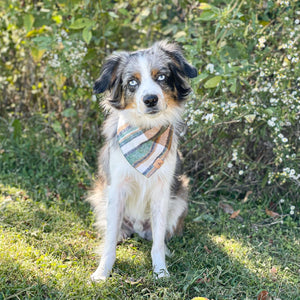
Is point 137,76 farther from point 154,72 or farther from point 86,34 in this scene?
point 86,34

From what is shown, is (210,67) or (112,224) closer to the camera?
(112,224)

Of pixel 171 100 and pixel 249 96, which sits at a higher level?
pixel 171 100

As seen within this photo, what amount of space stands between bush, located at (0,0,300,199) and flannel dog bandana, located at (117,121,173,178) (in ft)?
2.03

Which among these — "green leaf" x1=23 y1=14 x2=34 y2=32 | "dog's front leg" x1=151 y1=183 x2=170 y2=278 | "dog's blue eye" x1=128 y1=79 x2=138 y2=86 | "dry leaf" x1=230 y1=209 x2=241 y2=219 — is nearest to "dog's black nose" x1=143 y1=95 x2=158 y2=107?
"dog's blue eye" x1=128 y1=79 x2=138 y2=86

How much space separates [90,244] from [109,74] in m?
1.38

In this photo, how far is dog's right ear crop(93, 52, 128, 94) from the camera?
3.08 meters

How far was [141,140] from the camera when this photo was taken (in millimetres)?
3172

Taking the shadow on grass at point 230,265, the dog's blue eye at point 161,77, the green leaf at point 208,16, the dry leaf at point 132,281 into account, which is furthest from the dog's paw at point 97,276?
the green leaf at point 208,16

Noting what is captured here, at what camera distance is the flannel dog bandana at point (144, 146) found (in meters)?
3.09

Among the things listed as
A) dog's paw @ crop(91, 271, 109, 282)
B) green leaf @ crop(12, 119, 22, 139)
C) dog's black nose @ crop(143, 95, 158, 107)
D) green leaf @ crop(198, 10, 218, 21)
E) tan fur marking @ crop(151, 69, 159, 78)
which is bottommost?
green leaf @ crop(12, 119, 22, 139)

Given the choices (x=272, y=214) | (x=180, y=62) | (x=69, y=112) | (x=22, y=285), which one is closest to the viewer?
(x=22, y=285)

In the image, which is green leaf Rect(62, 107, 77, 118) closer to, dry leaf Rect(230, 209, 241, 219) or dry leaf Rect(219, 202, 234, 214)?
dry leaf Rect(219, 202, 234, 214)

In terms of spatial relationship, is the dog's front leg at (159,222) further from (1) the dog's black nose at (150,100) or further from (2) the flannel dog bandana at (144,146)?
(1) the dog's black nose at (150,100)

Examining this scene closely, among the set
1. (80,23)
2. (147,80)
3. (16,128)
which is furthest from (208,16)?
(16,128)
